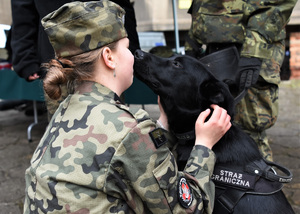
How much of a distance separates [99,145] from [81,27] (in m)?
0.41

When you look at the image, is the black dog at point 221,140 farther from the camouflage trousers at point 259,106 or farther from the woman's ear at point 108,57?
the camouflage trousers at point 259,106

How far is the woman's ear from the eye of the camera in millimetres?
1134

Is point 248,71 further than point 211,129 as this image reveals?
Yes

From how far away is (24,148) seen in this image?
3.61 meters

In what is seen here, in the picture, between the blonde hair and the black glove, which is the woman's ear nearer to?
the blonde hair

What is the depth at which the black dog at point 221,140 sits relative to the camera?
4.53 feet

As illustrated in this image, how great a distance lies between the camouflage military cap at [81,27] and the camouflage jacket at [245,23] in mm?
1069

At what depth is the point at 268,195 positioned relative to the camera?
1.39 m

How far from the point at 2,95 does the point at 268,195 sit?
11.0 feet

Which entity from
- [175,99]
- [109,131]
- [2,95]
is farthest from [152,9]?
[109,131]

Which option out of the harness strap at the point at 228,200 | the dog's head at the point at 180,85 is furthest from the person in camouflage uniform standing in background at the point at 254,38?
the harness strap at the point at 228,200

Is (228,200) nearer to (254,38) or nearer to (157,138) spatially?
(157,138)

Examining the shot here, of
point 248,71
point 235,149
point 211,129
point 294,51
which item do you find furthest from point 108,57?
point 294,51

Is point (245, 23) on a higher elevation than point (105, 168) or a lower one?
lower
